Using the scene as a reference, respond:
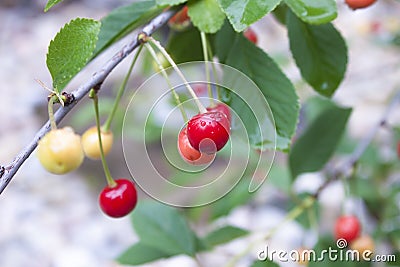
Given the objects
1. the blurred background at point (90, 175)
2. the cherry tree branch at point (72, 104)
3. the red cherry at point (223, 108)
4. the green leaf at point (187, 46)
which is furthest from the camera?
the blurred background at point (90, 175)

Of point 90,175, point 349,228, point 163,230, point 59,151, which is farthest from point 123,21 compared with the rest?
point 90,175

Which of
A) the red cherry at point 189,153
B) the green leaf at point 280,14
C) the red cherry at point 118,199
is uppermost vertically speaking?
the red cherry at point 189,153

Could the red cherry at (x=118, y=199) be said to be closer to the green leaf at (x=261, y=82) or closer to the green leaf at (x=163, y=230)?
the green leaf at (x=261, y=82)

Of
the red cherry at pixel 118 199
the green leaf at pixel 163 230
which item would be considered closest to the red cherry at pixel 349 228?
the green leaf at pixel 163 230

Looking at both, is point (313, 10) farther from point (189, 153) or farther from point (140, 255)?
point (140, 255)

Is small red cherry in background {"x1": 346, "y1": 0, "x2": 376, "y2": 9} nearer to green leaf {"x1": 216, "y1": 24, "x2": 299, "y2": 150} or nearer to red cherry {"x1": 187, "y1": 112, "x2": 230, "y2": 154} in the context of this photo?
green leaf {"x1": 216, "y1": 24, "x2": 299, "y2": 150}

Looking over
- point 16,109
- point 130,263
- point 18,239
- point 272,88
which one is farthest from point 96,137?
point 16,109

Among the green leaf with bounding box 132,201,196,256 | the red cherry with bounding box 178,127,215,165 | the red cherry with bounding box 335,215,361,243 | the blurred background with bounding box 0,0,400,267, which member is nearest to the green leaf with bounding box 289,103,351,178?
the red cherry with bounding box 335,215,361,243
